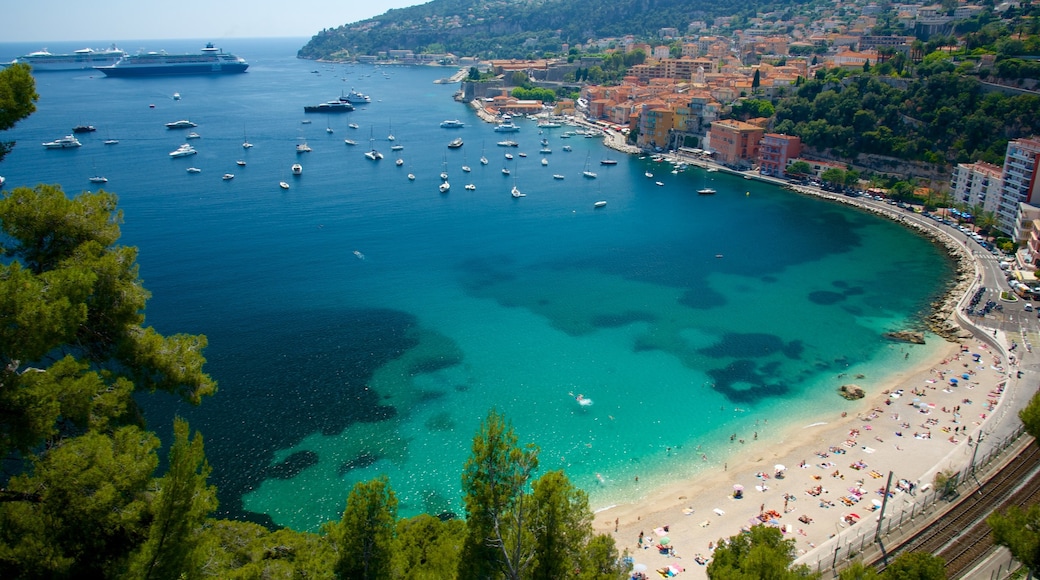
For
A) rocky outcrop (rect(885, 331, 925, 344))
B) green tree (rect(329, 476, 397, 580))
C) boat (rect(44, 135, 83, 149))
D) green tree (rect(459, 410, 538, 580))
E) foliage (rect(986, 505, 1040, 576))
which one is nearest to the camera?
green tree (rect(329, 476, 397, 580))

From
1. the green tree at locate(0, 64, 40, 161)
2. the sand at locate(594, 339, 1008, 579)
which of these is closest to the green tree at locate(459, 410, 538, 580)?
the sand at locate(594, 339, 1008, 579)

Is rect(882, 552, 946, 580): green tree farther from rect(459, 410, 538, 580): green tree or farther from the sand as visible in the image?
rect(459, 410, 538, 580): green tree

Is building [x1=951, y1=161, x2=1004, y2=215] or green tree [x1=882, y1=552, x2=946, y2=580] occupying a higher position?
building [x1=951, y1=161, x2=1004, y2=215]

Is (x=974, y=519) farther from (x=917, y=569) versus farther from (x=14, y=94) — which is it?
(x=14, y=94)

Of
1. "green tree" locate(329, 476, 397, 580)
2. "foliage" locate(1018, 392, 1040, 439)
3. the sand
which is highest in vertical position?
"green tree" locate(329, 476, 397, 580)

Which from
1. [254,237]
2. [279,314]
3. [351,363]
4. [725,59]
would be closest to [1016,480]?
[351,363]

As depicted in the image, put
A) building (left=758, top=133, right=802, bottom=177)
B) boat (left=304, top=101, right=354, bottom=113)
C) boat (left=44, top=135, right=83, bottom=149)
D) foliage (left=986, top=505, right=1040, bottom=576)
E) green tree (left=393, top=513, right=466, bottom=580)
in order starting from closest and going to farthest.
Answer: green tree (left=393, top=513, right=466, bottom=580) → foliage (left=986, top=505, right=1040, bottom=576) → building (left=758, top=133, right=802, bottom=177) → boat (left=44, top=135, right=83, bottom=149) → boat (left=304, top=101, right=354, bottom=113)
